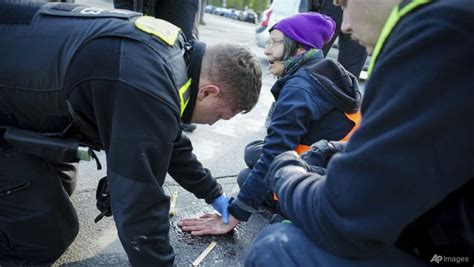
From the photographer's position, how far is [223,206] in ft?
7.01

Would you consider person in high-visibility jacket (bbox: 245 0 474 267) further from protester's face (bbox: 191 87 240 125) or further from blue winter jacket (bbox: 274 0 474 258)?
protester's face (bbox: 191 87 240 125)

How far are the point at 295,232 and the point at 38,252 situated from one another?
115 cm

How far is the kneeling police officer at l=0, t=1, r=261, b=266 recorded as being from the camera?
4.48 feet

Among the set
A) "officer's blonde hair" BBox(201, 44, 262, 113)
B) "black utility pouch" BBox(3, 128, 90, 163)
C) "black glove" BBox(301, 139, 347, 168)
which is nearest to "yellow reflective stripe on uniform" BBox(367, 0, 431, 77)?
"black glove" BBox(301, 139, 347, 168)

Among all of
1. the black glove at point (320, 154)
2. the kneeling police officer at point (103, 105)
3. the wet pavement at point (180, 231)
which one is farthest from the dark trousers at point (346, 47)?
the black glove at point (320, 154)

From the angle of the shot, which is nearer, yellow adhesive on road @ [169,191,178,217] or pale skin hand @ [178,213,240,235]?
pale skin hand @ [178,213,240,235]

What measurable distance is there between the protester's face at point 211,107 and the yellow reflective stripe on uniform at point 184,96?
0.06 m

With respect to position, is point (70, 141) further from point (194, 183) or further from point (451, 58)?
point (451, 58)

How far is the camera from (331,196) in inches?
38.6

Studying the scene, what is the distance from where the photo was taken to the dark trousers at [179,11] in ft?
9.82

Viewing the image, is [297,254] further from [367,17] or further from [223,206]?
[223,206]

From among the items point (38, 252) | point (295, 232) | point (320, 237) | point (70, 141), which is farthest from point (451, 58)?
point (38, 252)

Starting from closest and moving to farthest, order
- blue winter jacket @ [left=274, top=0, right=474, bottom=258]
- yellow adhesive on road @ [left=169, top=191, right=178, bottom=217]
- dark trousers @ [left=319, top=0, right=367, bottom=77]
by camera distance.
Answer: blue winter jacket @ [left=274, top=0, right=474, bottom=258], yellow adhesive on road @ [left=169, top=191, right=178, bottom=217], dark trousers @ [left=319, top=0, right=367, bottom=77]

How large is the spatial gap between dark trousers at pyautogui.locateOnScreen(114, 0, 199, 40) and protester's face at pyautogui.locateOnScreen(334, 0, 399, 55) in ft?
6.72
